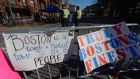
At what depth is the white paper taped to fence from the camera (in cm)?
409

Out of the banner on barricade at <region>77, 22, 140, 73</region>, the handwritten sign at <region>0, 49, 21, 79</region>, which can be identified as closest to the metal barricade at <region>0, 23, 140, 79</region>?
the banner on barricade at <region>77, 22, 140, 73</region>

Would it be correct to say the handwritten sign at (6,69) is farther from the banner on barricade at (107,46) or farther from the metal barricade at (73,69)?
the banner on barricade at (107,46)

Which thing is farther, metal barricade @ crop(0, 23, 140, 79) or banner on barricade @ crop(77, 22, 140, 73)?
metal barricade @ crop(0, 23, 140, 79)

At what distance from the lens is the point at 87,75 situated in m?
5.11

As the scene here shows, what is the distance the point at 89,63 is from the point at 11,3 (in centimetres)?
3446

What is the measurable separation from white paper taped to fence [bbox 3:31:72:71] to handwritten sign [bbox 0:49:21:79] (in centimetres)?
10

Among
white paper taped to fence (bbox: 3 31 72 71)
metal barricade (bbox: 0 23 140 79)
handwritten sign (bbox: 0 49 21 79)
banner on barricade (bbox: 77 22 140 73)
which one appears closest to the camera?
handwritten sign (bbox: 0 49 21 79)

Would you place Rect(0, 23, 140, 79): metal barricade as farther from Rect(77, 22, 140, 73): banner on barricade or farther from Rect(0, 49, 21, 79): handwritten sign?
Rect(0, 49, 21, 79): handwritten sign

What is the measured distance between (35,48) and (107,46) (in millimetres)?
1576

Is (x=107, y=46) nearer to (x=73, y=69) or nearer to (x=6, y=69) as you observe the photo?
(x=73, y=69)

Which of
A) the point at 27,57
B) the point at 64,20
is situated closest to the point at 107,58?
the point at 27,57

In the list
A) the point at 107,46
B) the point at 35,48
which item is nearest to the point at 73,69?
the point at 107,46

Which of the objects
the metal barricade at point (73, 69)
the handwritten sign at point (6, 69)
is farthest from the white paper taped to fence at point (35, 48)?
the metal barricade at point (73, 69)

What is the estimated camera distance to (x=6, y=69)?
4070 millimetres
